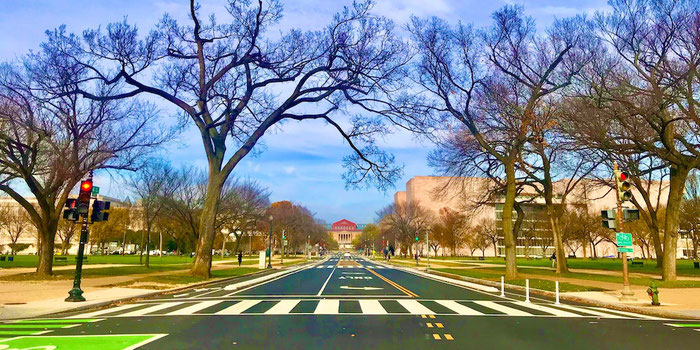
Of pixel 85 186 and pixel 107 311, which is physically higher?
pixel 85 186

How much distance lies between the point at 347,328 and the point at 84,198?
10.7 meters

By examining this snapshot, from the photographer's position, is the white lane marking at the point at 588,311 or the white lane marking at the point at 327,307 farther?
the white lane marking at the point at 588,311

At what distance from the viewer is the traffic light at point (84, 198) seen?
47.3 feet

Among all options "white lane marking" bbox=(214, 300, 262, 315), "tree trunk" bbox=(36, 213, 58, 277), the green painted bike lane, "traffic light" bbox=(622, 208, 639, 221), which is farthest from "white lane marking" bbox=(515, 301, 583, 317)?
"tree trunk" bbox=(36, 213, 58, 277)

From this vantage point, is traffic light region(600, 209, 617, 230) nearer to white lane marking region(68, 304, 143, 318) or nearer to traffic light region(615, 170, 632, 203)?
traffic light region(615, 170, 632, 203)

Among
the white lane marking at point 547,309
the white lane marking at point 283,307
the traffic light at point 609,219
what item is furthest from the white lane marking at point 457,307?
the traffic light at point 609,219

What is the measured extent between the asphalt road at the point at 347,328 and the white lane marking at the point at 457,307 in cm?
3

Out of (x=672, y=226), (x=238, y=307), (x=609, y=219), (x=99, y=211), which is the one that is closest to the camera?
(x=238, y=307)

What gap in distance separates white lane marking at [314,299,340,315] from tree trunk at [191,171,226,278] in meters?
12.3

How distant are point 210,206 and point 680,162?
83.7ft

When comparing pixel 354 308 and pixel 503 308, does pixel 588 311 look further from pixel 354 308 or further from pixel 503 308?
pixel 354 308

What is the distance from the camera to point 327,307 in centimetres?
1268

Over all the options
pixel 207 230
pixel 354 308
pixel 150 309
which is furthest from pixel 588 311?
pixel 207 230

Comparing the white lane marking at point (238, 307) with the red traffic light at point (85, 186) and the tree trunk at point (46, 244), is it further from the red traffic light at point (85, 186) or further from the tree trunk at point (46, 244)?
the tree trunk at point (46, 244)
